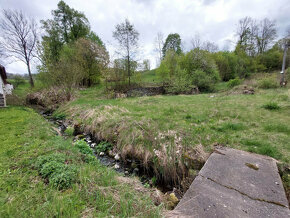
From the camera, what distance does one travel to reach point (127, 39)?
1183 centimetres

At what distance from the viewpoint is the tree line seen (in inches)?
385

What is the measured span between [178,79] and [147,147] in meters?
12.7

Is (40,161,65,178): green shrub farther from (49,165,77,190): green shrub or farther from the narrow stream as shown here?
the narrow stream

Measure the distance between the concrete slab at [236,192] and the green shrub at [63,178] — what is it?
1.49 m

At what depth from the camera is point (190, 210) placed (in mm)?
1408

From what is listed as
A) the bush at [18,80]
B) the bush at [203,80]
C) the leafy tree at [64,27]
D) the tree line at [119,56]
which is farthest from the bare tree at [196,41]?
the bush at [18,80]

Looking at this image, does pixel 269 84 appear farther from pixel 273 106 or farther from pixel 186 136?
pixel 186 136

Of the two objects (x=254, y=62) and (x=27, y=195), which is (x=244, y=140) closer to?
(x=27, y=195)

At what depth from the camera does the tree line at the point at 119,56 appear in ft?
32.1

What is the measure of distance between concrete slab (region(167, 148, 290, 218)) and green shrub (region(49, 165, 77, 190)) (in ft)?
4.87

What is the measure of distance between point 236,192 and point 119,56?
492 inches

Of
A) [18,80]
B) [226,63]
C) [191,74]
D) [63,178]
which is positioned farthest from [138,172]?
[18,80]

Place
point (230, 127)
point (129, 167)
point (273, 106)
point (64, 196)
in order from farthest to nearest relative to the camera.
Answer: point (273, 106) < point (230, 127) < point (129, 167) < point (64, 196)

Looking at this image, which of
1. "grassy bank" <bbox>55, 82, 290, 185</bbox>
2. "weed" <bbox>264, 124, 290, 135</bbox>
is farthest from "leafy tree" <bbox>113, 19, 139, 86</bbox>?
"weed" <bbox>264, 124, 290, 135</bbox>
